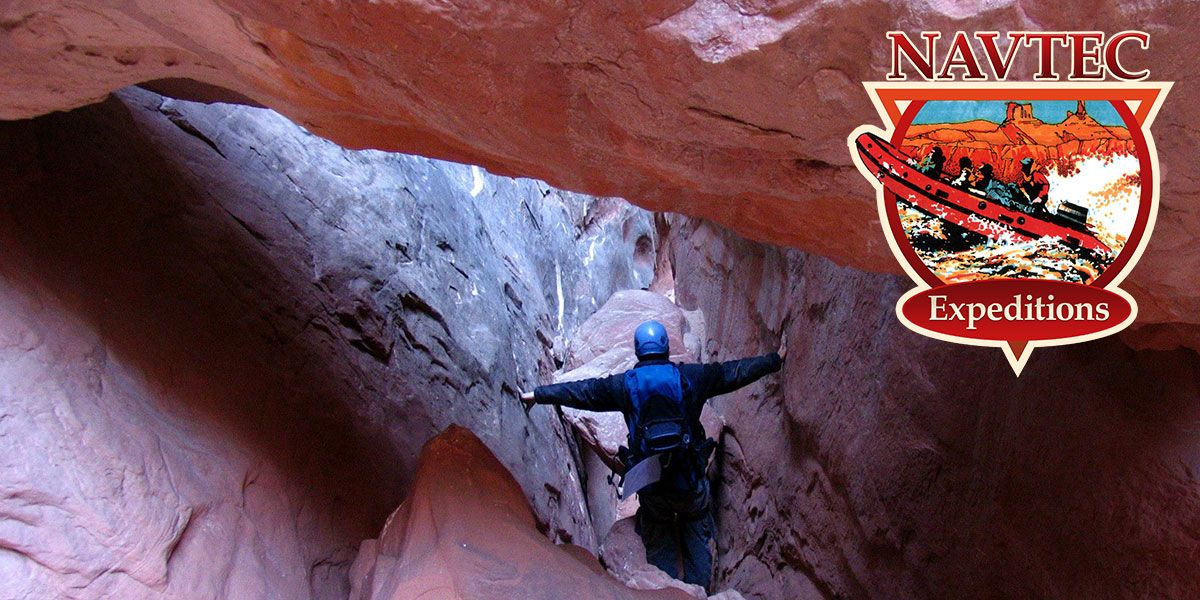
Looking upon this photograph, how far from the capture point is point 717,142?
2.67m

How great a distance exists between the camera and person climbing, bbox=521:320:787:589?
4.99 metres

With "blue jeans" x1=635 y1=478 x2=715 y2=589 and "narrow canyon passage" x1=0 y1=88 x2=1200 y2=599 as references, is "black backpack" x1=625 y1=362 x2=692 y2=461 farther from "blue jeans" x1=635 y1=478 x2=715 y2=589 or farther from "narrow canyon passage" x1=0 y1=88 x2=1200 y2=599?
"narrow canyon passage" x1=0 y1=88 x2=1200 y2=599

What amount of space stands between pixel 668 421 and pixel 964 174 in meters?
2.98

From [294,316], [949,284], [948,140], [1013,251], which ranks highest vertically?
[948,140]

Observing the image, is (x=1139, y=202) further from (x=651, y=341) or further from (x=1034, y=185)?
(x=651, y=341)

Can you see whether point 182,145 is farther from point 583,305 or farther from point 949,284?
point 583,305

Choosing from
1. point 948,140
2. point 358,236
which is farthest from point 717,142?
point 358,236

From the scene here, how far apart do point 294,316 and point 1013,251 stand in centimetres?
384

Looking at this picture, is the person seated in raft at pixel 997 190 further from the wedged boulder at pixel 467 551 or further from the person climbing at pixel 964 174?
the wedged boulder at pixel 467 551

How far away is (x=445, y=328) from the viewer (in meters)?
6.58

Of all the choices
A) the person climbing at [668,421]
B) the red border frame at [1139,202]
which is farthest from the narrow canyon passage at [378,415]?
the red border frame at [1139,202]

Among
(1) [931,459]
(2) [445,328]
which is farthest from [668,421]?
(2) [445,328]

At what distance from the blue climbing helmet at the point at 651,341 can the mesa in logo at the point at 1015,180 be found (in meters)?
2.80

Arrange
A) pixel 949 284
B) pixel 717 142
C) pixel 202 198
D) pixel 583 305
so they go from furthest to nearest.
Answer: pixel 583 305 < pixel 202 198 < pixel 717 142 < pixel 949 284
